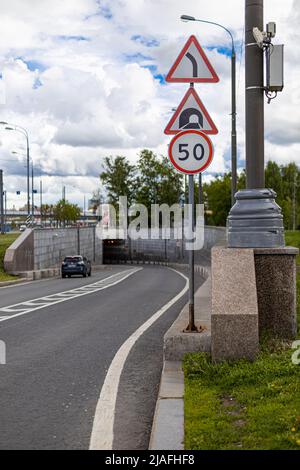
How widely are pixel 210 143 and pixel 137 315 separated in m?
6.53

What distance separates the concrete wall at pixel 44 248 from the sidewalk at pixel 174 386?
2909cm

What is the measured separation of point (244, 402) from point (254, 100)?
435 cm

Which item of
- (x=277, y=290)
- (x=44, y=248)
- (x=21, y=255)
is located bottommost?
(x=21, y=255)

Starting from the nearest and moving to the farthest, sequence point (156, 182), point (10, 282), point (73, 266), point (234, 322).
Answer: point (234, 322) → point (10, 282) → point (73, 266) → point (156, 182)

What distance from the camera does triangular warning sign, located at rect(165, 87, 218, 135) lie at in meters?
8.05

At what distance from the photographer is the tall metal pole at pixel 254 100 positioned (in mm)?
8492

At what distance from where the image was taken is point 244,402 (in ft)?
18.2

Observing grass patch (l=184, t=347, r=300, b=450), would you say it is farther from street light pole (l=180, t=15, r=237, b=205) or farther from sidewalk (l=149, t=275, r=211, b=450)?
street light pole (l=180, t=15, r=237, b=205)

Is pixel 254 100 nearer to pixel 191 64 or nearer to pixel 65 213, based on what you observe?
pixel 191 64

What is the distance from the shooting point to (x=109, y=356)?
8.68m

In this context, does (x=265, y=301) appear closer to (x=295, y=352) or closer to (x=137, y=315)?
(x=295, y=352)

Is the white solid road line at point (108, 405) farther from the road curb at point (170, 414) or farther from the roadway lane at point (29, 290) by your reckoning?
the roadway lane at point (29, 290)

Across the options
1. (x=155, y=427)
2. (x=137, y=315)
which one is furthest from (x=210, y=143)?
(x=137, y=315)

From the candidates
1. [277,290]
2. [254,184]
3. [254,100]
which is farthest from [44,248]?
[277,290]
